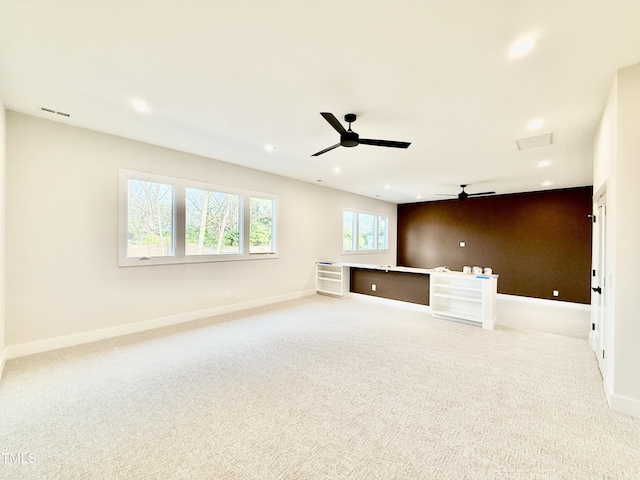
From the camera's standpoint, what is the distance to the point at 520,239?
7.29 meters

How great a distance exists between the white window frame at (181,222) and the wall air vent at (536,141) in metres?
4.32

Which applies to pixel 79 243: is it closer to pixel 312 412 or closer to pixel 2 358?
pixel 2 358

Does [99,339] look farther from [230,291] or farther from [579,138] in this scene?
[579,138]

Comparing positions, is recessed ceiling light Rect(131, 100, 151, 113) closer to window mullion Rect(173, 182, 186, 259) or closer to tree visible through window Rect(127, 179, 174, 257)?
tree visible through window Rect(127, 179, 174, 257)

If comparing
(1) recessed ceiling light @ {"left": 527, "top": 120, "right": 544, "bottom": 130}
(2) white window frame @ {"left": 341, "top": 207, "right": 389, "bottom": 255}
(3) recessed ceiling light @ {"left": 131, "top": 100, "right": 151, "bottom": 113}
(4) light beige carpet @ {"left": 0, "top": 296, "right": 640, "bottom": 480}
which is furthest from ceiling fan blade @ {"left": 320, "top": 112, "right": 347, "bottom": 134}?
(2) white window frame @ {"left": 341, "top": 207, "right": 389, "bottom": 255}

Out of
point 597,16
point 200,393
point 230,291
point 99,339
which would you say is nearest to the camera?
point 597,16

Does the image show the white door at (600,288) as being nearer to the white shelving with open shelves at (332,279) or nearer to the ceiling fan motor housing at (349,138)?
the ceiling fan motor housing at (349,138)

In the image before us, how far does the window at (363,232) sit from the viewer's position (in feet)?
26.6

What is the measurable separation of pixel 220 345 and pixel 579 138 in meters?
5.41

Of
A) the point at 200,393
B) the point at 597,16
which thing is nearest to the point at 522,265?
the point at 597,16

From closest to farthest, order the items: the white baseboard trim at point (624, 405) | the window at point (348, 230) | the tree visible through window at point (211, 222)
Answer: the white baseboard trim at point (624, 405) → the tree visible through window at point (211, 222) → the window at point (348, 230)

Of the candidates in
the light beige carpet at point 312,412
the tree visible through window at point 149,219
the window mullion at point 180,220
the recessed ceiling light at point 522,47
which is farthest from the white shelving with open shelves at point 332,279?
the recessed ceiling light at point 522,47

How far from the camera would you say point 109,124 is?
3.49 meters

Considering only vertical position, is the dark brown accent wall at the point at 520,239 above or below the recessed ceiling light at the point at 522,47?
below
